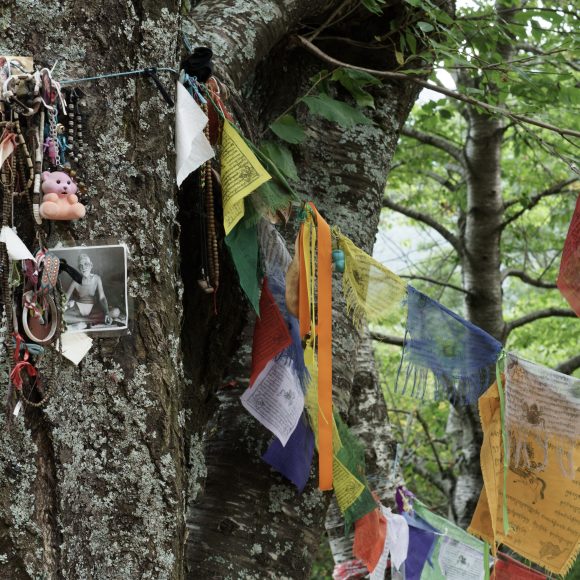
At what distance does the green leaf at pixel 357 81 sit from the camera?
2.56 meters

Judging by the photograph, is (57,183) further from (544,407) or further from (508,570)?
(508,570)

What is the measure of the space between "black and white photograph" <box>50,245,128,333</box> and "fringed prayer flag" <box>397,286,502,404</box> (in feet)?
3.69

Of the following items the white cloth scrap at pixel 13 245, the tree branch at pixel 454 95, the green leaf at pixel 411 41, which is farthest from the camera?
the green leaf at pixel 411 41

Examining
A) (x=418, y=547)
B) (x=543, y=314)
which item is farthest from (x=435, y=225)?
(x=418, y=547)

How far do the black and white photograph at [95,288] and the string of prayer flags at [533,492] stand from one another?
1.39m

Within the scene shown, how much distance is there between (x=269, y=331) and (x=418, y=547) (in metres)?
1.64

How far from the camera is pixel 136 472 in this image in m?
1.51

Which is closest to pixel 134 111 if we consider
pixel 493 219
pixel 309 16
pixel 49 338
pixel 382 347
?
pixel 49 338

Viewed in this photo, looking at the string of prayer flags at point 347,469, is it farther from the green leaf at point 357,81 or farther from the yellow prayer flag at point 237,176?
the green leaf at point 357,81

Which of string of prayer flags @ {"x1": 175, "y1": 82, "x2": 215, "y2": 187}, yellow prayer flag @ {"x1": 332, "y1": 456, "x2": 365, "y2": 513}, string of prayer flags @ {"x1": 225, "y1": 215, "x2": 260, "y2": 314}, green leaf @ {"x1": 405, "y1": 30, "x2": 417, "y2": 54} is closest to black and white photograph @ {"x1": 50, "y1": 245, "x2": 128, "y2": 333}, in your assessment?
string of prayer flags @ {"x1": 175, "y1": 82, "x2": 215, "y2": 187}

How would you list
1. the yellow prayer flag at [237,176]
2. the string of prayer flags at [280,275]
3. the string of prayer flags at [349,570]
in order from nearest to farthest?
1. the yellow prayer flag at [237,176]
2. the string of prayer flags at [280,275]
3. the string of prayer flags at [349,570]

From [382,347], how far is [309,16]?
988 centimetres

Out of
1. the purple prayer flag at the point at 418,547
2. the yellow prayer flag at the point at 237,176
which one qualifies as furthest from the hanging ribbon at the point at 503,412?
the yellow prayer flag at the point at 237,176

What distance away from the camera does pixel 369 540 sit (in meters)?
3.20
